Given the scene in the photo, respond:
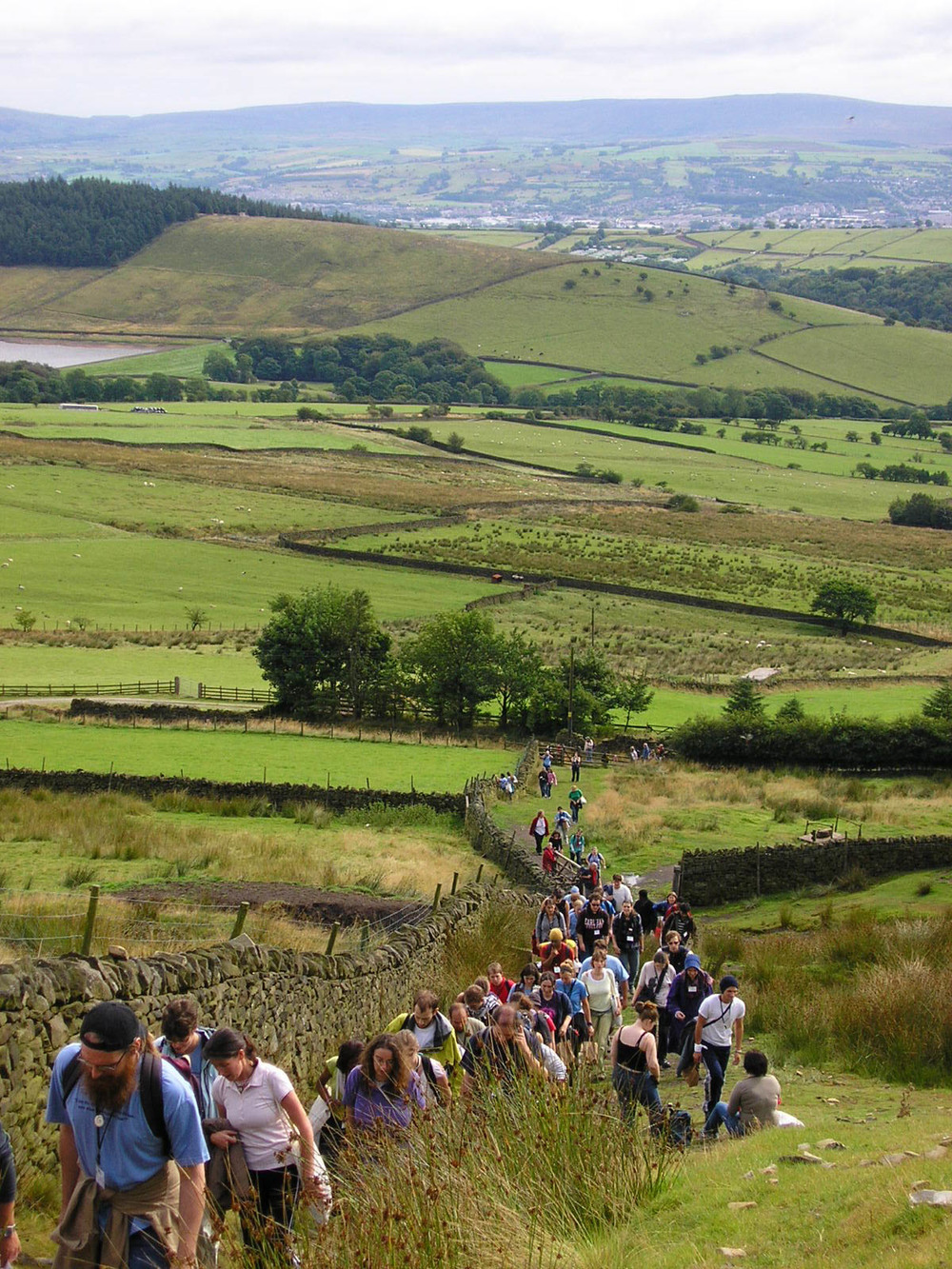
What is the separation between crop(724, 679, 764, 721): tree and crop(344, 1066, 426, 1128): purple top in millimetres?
36173

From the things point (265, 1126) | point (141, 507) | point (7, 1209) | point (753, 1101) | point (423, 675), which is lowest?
point (141, 507)

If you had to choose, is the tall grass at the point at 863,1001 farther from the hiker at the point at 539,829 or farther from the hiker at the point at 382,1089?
the hiker at the point at 539,829

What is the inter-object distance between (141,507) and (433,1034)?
89178 millimetres

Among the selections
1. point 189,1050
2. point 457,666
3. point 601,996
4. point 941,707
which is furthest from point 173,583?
point 189,1050

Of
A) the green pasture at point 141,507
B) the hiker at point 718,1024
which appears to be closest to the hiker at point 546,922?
the hiker at point 718,1024

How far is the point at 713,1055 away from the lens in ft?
39.9

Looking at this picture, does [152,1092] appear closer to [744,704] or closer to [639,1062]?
[639,1062]

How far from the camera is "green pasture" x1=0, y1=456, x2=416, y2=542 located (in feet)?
293

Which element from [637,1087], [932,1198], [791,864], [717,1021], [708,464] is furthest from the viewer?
[708,464]

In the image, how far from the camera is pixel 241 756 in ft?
131

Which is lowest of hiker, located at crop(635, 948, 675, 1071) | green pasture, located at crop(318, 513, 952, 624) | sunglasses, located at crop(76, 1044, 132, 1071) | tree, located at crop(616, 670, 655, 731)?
green pasture, located at crop(318, 513, 952, 624)

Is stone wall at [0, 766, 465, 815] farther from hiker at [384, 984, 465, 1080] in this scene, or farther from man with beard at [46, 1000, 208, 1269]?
man with beard at [46, 1000, 208, 1269]

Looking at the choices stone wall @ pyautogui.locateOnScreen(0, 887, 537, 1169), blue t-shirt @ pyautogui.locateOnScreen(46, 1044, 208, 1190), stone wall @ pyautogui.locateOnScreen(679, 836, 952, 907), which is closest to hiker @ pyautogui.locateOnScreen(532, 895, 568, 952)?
stone wall @ pyautogui.locateOnScreen(0, 887, 537, 1169)

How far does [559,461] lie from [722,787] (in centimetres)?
10312
